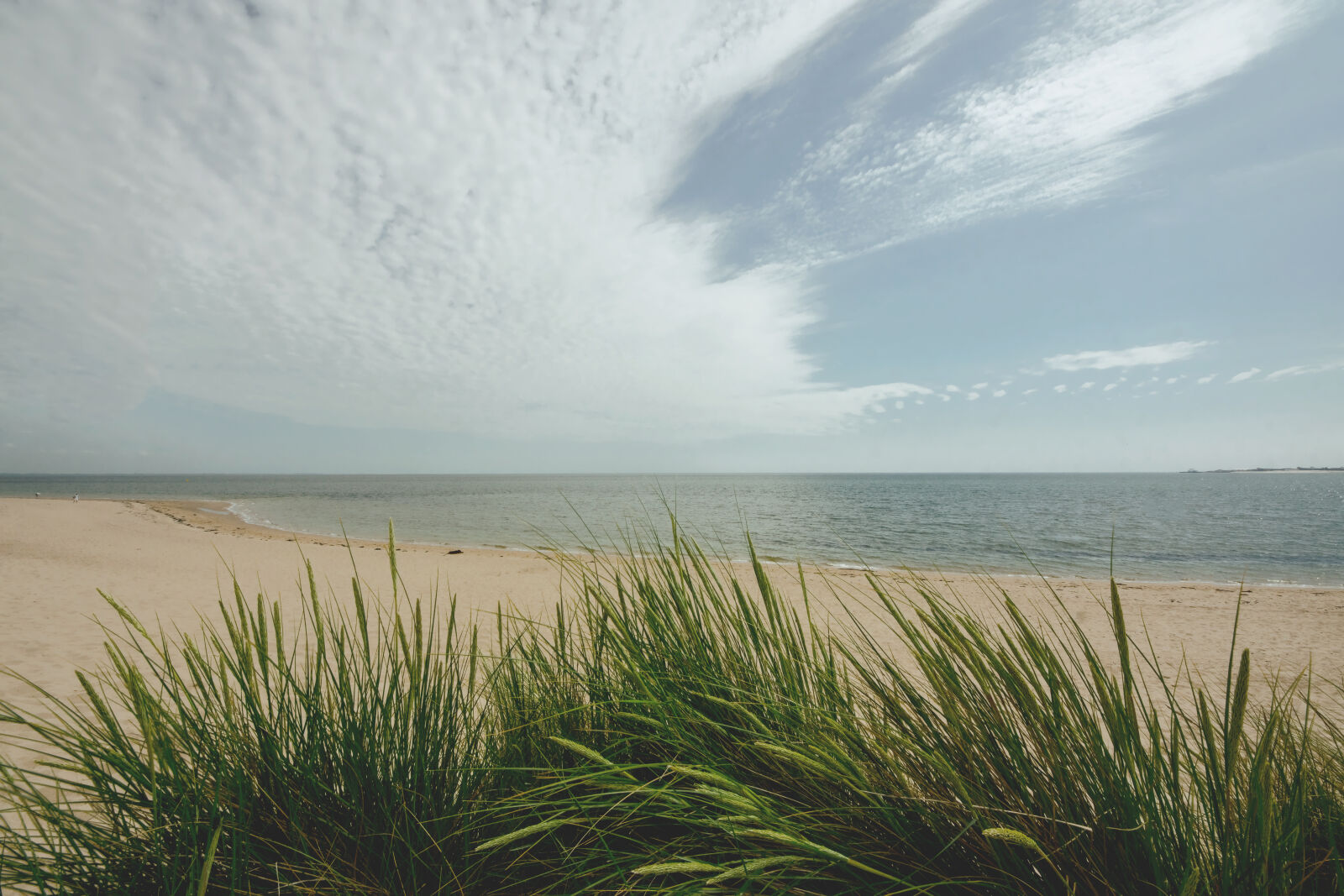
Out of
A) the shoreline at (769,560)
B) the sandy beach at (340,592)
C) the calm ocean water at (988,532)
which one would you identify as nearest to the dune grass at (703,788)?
the sandy beach at (340,592)

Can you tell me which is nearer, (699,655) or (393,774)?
(393,774)

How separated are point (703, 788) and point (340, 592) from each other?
13.5 meters

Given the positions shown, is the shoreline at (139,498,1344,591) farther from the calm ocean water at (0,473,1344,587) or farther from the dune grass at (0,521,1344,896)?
the dune grass at (0,521,1344,896)

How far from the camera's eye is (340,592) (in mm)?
12484

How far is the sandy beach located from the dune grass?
2.83 metres

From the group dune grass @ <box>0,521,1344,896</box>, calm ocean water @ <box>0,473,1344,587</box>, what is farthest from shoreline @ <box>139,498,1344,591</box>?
dune grass @ <box>0,521,1344,896</box>

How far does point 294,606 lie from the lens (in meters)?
11.0

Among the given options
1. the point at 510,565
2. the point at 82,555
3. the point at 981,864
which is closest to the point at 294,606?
the point at 510,565

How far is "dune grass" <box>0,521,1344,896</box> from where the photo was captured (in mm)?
1311

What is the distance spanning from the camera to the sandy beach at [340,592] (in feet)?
26.8

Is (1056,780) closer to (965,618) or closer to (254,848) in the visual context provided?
(965,618)

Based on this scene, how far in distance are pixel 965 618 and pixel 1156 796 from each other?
57 centimetres

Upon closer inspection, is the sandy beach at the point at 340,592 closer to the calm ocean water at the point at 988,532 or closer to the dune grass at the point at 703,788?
the calm ocean water at the point at 988,532

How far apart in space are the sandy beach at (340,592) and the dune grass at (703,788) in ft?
9.29
